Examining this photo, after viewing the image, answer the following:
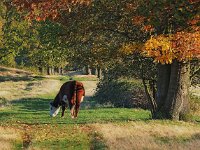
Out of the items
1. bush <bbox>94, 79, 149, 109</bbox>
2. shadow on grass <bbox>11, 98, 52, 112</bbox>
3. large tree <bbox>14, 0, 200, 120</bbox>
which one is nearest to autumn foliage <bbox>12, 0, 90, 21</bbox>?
large tree <bbox>14, 0, 200, 120</bbox>

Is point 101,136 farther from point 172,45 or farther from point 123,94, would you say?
point 123,94

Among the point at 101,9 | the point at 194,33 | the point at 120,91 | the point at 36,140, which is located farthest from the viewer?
the point at 120,91

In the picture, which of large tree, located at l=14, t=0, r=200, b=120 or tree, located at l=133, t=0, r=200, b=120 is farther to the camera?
large tree, located at l=14, t=0, r=200, b=120

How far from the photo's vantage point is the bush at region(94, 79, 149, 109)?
139ft

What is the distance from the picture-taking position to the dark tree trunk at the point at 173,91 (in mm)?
23094

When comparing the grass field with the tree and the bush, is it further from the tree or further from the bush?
the bush

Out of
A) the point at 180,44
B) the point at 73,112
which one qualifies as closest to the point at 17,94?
the point at 73,112

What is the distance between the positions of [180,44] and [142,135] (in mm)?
4653

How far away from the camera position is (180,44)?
63.5ft

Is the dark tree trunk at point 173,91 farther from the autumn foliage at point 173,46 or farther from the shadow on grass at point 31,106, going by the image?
the shadow on grass at point 31,106

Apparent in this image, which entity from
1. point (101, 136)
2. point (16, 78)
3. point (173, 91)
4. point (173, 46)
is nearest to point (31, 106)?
point (173, 91)

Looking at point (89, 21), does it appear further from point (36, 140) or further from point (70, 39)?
point (36, 140)

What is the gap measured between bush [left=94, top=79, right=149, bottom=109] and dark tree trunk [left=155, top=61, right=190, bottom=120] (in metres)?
17.5

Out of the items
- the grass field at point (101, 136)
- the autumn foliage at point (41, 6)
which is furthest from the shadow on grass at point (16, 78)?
the autumn foliage at point (41, 6)
